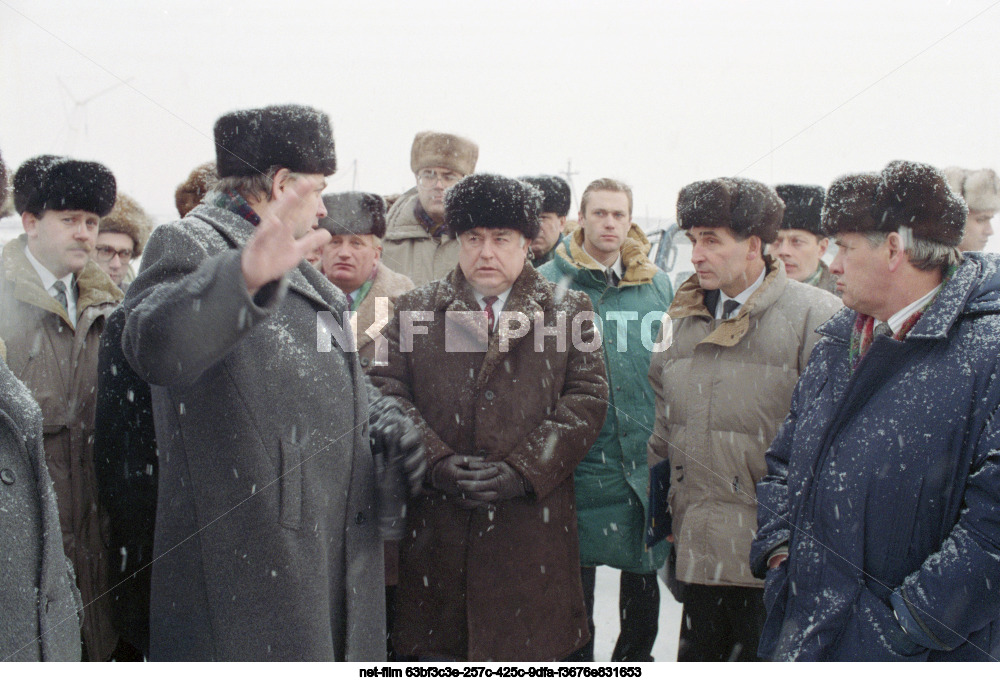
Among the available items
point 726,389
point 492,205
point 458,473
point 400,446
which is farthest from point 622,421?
point 400,446

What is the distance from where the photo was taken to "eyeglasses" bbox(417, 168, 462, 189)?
4.30 meters

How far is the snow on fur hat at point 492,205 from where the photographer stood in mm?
3137

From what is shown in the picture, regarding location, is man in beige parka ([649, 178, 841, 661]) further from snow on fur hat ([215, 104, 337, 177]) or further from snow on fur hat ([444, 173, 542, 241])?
snow on fur hat ([215, 104, 337, 177])

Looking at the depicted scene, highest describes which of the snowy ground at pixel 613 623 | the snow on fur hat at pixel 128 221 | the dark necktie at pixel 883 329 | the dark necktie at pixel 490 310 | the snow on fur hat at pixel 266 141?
the snow on fur hat at pixel 266 141

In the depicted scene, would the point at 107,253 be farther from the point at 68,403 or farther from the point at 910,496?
the point at 910,496

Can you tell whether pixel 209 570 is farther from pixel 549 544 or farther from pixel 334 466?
pixel 549 544

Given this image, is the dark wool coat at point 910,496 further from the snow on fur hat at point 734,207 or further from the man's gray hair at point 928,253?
the snow on fur hat at point 734,207

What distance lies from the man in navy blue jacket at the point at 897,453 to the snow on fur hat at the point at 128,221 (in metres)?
3.44

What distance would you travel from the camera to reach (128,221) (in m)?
4.25

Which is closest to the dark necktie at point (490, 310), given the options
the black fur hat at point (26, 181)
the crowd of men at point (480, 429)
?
the crowd of men at point (480, 429)

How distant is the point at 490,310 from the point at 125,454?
1.38m

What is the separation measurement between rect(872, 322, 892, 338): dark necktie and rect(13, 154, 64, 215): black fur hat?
309cm

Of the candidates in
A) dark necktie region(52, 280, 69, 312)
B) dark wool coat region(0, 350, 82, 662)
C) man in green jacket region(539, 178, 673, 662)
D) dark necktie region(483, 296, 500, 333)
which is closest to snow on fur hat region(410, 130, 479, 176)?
man in green jacket region(539, 178, 673, 662)

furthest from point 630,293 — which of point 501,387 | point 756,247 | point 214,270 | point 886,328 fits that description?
point 214,270
